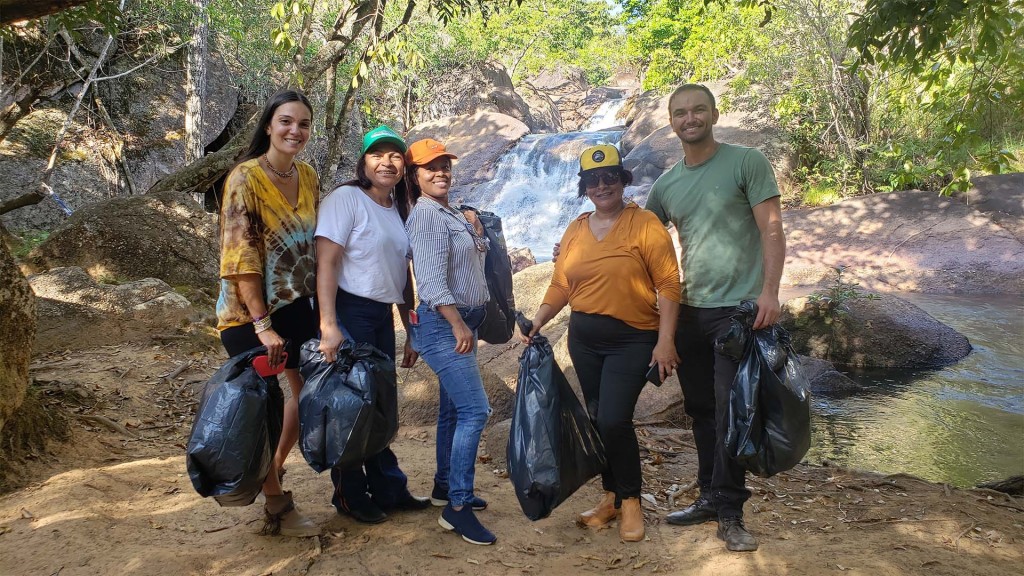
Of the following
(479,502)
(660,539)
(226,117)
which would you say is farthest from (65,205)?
(660,539)

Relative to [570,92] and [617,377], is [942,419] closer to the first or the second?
[617,377]

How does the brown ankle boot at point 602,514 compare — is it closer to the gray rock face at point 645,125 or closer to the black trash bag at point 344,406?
the black trash bag at point 344,406

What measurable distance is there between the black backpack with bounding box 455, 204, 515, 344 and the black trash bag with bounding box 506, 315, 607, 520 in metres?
0.20

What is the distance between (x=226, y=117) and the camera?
16.0m

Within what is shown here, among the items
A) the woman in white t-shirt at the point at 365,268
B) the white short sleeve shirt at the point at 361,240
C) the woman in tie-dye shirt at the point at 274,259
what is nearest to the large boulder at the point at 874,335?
the woman in white t-shirt at the point at 365,268

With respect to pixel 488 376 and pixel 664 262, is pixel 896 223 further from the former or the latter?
pixel 664 262

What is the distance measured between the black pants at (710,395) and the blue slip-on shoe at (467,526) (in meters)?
1.03

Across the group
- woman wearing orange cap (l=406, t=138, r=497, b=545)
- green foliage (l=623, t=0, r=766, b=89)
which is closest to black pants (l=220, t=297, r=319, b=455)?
woman wearing orange cap (l=406, t=138, r=497, b=545)

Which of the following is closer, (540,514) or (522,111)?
(540,514)

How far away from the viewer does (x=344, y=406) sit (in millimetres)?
2639

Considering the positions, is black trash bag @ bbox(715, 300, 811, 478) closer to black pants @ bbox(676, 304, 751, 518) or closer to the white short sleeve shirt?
black pants @ bbox(676, 304, 751, 518)

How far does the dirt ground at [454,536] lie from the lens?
2656 millimetres

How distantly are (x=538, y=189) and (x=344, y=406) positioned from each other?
16.2 m

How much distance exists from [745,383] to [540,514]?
1009 millimetres
